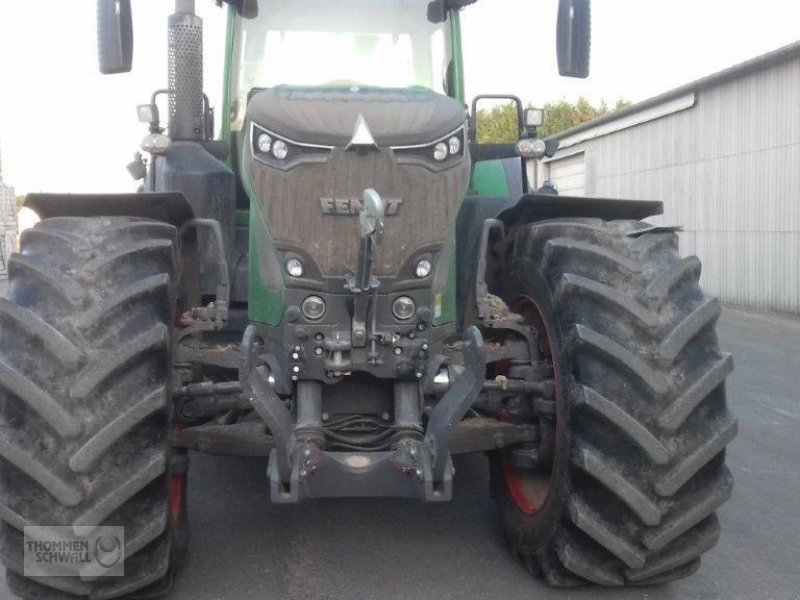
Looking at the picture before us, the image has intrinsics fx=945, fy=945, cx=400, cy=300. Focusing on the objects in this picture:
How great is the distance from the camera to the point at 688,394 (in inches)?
131

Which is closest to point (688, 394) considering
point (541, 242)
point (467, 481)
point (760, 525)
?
point (541, 242)

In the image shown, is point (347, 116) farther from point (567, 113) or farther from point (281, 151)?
point (567, 113)

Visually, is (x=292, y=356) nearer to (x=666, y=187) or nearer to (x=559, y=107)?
(x=666, y=187)

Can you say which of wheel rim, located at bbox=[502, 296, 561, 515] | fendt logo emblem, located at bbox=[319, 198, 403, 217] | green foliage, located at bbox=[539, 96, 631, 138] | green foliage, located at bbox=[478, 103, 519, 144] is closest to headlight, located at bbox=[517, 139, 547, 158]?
wheel rim, located at bbox=[502, 296, 561, 515]

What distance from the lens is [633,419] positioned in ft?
10.8

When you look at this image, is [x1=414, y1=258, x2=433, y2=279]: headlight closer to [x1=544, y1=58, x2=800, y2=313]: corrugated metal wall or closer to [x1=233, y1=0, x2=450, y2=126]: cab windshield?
[x1=233, y1=0, x2=450, y2=126]: cab windshield

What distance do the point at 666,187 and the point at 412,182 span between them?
16.1m

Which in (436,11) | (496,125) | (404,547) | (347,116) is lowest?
(404,547)

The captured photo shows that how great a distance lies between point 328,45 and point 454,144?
1.62 m

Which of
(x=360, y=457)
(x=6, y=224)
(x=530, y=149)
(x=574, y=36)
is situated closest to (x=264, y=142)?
(x=360, y=457)

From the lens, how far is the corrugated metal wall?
1388 cm

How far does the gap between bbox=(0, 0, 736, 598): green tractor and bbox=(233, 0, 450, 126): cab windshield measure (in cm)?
119

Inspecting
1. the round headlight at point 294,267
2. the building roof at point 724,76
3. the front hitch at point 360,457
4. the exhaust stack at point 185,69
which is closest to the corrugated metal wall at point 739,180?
the building roof at point 724,76

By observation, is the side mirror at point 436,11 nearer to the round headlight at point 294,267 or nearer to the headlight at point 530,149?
the headlight at point 530,149
